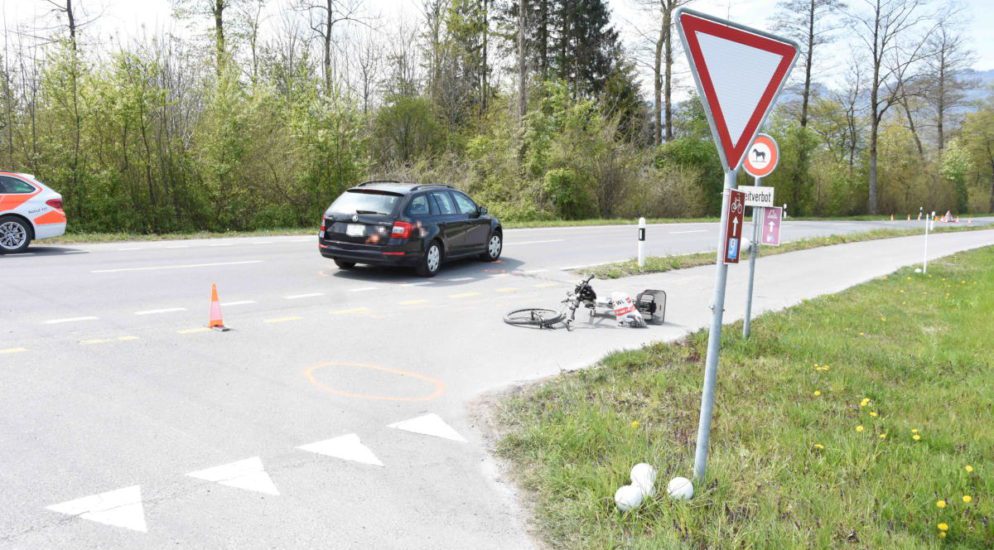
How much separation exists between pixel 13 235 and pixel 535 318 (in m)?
10.9

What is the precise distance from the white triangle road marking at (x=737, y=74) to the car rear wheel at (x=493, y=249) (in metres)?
10.8

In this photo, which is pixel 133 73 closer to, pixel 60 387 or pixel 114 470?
pixel 60 387

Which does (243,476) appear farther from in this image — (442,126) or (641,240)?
(442,126)

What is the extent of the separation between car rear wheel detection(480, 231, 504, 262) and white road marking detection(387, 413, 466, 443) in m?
9.26

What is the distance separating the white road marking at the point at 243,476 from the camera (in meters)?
4.03

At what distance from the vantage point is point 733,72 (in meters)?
3.67

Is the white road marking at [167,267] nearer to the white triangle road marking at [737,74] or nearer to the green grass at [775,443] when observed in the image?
the green grass at [775,443]

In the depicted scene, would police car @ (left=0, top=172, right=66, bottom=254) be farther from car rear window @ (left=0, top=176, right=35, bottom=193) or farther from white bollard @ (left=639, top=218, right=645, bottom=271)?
white bollard @ (left=639, top=218, right=645, bottom=271)

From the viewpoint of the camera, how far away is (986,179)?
67.3 m

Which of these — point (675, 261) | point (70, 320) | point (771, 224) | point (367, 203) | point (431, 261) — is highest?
point (367, 203)

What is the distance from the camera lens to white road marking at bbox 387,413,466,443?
5051mm

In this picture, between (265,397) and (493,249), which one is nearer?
(265,397)

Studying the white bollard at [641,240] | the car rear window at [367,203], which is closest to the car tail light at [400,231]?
the car rear window at [367,203]

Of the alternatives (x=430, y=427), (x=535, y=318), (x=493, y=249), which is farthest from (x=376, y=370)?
(x=493, y=249)
